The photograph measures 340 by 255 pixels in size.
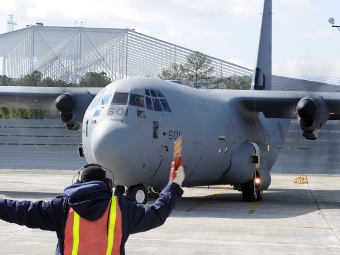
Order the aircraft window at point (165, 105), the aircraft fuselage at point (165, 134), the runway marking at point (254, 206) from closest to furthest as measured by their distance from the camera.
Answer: the aircraft fuselage at point (165, 134)
the aircraft window at point (165, 105)
the runway marking at point (254, 206)

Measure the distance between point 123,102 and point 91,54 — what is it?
9022 cm

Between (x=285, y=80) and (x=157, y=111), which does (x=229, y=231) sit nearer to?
(x=157, y=111)

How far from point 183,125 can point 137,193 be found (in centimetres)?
237

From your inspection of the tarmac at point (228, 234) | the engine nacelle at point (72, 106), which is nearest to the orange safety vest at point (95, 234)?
the tarmac at point (228, 234)

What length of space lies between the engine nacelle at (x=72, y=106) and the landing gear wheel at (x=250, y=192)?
5.86 m

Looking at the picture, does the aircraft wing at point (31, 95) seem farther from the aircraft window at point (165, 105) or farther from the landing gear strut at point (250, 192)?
the landing gear strut at point (250, 192)

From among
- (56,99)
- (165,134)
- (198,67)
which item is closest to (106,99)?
(165,134)

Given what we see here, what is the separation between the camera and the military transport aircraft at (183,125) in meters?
14.4

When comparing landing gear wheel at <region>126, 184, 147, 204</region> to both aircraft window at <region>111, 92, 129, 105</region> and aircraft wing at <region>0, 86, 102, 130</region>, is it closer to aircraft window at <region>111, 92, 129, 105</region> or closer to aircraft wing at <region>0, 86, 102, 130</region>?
aircraft window at <region>111, 92, 129, 105</region>

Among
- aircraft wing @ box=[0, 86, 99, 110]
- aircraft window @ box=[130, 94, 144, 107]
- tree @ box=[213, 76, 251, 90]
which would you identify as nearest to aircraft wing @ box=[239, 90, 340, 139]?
aircraft window @ box=[130, 94, 144, 107]

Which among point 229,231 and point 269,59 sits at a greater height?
point 269,59

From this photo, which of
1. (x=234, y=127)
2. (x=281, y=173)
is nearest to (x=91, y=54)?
(x=281, y=173)

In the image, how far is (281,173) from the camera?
41406 millimetres

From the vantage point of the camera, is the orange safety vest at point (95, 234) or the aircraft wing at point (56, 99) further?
the aircraft wing at point (56, 99)
